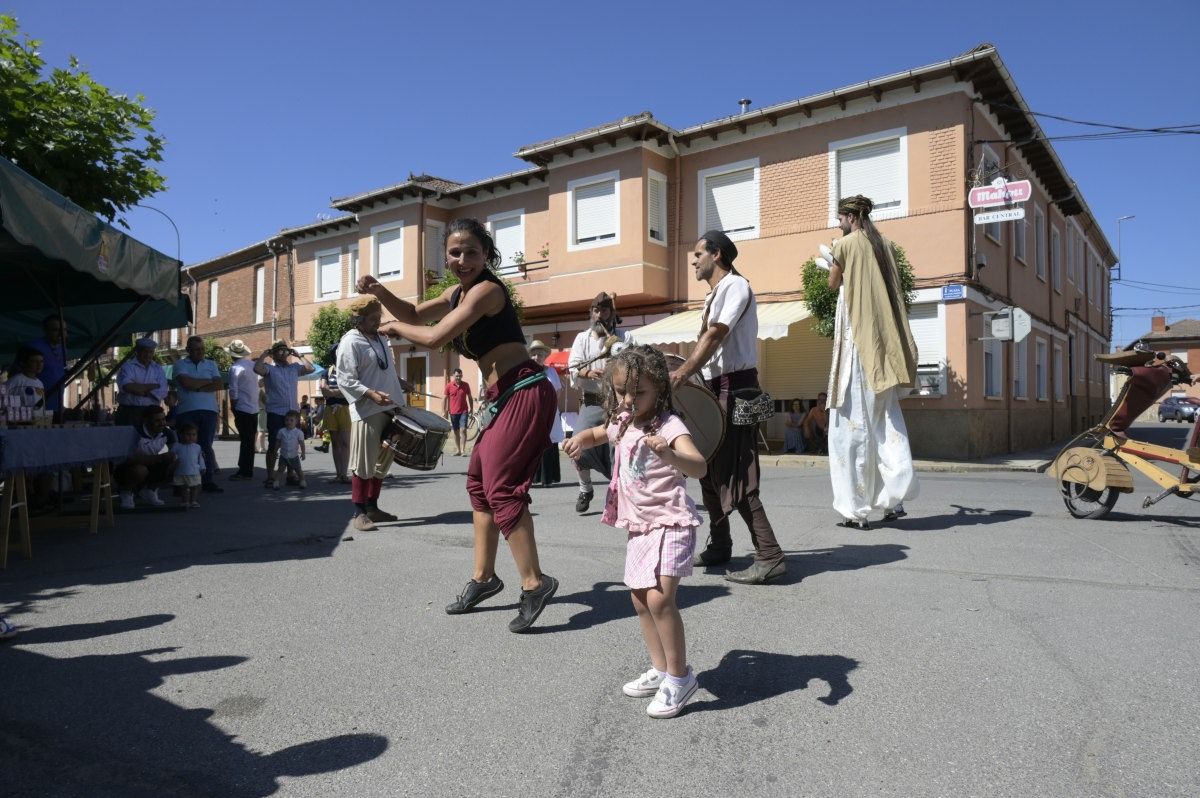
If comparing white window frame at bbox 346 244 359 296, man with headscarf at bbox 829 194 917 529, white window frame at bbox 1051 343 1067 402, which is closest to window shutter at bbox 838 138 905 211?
white window frame at bbox 1051 343 1067 402

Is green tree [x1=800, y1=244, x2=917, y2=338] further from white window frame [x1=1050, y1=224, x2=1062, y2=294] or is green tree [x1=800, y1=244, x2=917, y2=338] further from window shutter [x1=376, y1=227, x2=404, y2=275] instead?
window shutter [x1=376, y1=227, x2=404, y2=275]

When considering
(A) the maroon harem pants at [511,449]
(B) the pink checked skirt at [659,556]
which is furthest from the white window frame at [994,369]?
(B) the pink checked skirt at [659,556]

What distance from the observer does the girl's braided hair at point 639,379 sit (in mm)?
2906

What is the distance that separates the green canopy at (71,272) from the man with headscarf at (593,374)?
11.6 feet

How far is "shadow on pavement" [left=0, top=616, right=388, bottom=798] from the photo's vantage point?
2293 millimetres

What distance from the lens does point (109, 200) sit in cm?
974

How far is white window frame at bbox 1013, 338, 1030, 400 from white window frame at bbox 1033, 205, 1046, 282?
2.47m

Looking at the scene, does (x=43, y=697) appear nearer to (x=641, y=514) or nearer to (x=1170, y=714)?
(x=641, y=514)

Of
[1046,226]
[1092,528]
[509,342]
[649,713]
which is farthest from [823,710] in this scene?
[1046,226]

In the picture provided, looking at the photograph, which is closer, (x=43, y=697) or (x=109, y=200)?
(x=43, y=697)

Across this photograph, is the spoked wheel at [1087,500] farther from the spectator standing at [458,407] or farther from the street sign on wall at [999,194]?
the spectator standing at [458,407]

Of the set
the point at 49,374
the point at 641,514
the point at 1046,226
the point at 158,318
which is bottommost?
the point at 641,514

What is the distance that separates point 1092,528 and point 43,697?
21.5ft

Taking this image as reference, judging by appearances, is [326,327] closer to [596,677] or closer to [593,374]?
[593,374]
